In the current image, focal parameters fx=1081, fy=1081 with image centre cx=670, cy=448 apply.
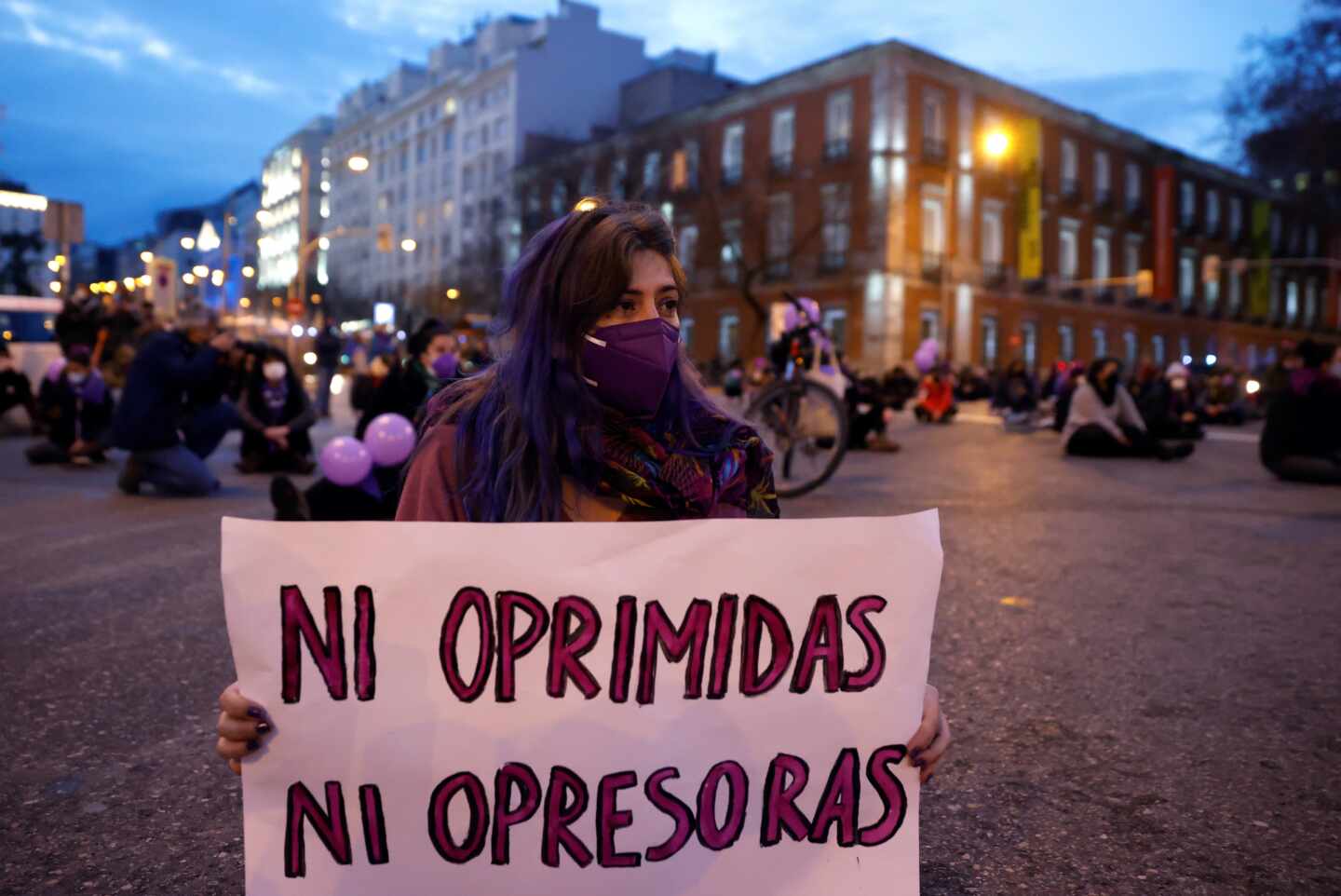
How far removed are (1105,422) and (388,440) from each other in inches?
342

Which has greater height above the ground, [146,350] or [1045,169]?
[1045,169]

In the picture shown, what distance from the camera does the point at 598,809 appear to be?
1611 millimetres

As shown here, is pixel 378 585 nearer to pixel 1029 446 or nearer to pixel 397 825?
pixel 397 825

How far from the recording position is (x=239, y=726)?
5.11 feet

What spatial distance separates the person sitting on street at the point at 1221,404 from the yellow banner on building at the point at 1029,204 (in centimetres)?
1701

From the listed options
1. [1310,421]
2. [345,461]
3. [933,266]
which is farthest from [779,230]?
[345,461]

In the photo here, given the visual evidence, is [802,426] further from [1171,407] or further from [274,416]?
[1171,407]

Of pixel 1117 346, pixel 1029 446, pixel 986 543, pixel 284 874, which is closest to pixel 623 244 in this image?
pixel 284 874

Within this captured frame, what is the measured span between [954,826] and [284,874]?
146cm

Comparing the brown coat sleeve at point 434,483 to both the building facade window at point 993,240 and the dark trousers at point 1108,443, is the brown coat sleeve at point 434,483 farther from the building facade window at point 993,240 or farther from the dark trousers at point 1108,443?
the building facade window at point 993,240

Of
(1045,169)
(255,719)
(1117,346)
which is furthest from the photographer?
(1117,346)

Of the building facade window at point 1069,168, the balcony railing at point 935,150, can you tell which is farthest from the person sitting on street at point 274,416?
the building facade window at point 1069,168

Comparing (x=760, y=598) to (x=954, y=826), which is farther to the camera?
(x=954, y=826)

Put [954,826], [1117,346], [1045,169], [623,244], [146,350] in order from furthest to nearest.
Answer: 1. [1117,346]
2. [1045,169]
3. [146,350]
4. [954,826]
5. [623,244]
